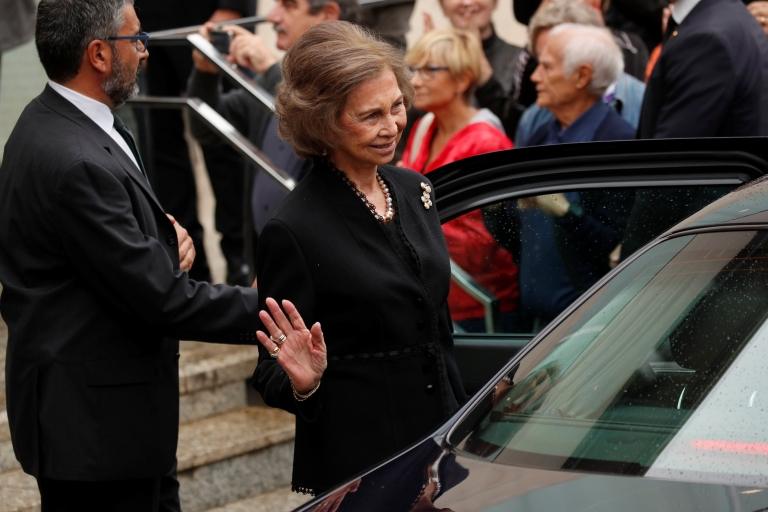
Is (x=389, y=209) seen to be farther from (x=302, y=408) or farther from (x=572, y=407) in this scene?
(x=572, y=407)

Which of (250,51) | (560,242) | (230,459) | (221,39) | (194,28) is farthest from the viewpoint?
(194,28)

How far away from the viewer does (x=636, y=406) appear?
2.95 meters

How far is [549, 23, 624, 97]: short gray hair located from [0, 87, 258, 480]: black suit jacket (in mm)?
2514

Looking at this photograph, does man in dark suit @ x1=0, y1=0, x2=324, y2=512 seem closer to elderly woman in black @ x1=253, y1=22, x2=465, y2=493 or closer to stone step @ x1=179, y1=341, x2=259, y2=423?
elderly woman in black @ x1=253, y1=22, x2=465, y2=493

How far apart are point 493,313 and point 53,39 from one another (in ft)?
5.32

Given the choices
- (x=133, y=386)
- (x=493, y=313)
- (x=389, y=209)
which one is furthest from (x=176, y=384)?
(x=493, y=313)

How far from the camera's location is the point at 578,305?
3.33 m

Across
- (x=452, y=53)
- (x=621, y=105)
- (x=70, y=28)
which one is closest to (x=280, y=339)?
(x=70, y=28)

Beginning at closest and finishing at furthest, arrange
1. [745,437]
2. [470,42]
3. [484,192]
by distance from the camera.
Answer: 1. [745,437]
2. [484,192]
3. [470,42]

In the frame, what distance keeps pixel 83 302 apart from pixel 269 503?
85.6 inches

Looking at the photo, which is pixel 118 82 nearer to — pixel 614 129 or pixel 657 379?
pixel 657 379

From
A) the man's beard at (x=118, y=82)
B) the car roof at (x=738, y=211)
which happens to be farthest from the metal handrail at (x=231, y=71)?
the car roof at (x=738, y=211)

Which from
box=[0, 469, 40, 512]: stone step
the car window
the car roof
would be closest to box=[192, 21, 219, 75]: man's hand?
box=[0, 469, 40, 512]: stone step

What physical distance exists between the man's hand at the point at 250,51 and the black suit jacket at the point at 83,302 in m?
2.61
